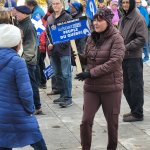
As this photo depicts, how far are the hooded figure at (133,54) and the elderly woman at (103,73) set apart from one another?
→ 4.45ft

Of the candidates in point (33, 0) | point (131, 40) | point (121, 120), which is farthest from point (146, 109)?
point (33, 0)

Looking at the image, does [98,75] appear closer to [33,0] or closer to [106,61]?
[106,61]

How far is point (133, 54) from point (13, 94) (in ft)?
9.31

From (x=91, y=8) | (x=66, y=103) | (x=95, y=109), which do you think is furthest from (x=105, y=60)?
(x=66, y=103)

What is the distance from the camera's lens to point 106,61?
16.4ft

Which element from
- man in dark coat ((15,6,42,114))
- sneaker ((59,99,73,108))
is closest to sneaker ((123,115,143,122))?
sneaker ((59,99,73,108))

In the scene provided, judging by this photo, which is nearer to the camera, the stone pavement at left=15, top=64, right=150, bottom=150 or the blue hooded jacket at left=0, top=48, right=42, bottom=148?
the blue hooded jacket at left=0, top=48, right=42, bottom=148

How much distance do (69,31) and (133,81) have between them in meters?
1.28

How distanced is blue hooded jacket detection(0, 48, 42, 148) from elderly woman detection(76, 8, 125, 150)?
3.21ft

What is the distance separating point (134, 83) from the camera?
6.70 metres

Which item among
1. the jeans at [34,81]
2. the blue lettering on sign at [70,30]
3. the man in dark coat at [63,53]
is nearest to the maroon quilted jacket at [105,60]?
the blue lettering on sign at [70,30]

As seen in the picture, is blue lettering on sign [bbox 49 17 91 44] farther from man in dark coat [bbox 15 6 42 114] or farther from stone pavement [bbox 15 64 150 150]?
stone pavement [bbox 15 64 150 150]

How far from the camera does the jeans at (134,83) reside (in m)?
6.62

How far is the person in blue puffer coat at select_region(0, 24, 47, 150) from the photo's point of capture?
409 cm
